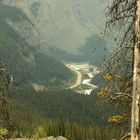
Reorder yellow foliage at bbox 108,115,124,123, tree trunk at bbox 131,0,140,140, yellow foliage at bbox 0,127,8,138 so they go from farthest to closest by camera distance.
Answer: yellow foliage at bbox 108,115,124,123, yellow foliage at bbox 0,127,8,138, tree trunk at bbox 131,0,140,140

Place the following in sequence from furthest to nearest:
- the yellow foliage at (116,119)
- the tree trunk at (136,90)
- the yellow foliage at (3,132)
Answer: the yellow foliage at (116,119) → the yellow foliage at (3,132) → the tree trunk at (136,90)

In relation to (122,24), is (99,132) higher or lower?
lower

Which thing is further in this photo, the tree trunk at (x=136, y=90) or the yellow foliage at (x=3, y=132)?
the yellow foliage at (x=3, y=132)

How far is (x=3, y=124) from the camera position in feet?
65.7

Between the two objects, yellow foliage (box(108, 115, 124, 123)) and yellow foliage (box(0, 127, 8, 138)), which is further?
yellow foliage (box(108, 115, 124, 123))

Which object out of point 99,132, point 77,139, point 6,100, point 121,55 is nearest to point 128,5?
point 121,55

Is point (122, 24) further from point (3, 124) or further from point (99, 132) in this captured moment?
point (99, 132)

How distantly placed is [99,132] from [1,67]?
101 metres

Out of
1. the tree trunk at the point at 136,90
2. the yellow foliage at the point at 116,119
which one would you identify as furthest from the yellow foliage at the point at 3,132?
the tree trunk at the point at 136,90

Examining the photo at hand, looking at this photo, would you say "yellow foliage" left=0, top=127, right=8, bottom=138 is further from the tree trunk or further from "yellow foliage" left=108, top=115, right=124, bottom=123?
the tree trunk

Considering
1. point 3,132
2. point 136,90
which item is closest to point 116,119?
point 3,132

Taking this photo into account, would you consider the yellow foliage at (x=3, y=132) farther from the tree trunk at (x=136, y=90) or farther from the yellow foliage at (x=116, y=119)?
the tree trunk at (x=136, y=90)

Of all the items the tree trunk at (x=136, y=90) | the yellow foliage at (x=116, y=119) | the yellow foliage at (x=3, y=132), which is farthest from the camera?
the yellow foliage at (x=116, y=119)

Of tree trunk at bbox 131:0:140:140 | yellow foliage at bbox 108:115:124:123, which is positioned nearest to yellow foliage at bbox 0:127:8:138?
yellow foliage at bbox 108:115:124:123
